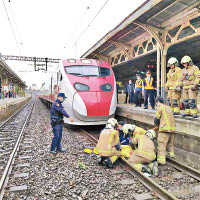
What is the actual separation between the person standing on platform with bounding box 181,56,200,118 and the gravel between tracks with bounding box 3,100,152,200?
251 cm

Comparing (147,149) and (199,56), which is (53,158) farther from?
(199,56)

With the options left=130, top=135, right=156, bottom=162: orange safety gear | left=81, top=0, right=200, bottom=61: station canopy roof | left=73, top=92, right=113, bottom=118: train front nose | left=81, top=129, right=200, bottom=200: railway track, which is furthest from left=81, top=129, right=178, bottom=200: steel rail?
left=81, top=0, right=200, bottom=61: station canopy roof

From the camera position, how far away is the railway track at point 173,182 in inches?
121

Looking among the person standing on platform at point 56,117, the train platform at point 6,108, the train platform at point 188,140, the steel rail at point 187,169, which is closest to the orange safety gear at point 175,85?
the train platform at point 188,140

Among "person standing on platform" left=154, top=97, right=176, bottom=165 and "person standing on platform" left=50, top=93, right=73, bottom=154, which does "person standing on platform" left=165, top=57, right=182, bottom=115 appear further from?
"person standing on platform" left=50, top=93, right=73, bottom=154

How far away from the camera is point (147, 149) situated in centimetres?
402

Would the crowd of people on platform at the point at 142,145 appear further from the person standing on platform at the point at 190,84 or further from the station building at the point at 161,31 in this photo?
the station building at the point at 161,31

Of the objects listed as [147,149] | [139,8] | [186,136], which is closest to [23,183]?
[147,149]

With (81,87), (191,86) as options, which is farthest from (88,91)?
(191,86)

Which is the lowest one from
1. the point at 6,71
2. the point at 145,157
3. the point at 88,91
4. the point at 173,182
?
the point at 173,182

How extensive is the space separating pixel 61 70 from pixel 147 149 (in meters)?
5.29

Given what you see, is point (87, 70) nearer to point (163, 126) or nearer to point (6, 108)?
point (163, 126)

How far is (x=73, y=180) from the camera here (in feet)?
11.6

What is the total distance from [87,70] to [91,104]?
184 cm
